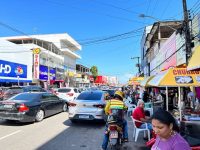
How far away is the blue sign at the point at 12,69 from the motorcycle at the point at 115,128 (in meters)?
29.1

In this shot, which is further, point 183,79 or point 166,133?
point 183,79

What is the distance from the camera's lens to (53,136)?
9.61m

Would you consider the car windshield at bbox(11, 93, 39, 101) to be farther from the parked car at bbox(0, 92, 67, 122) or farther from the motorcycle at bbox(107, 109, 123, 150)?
the motorcycle at bbox(107, 109, 123, 150)

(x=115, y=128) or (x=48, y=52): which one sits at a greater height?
(x=48, y=52)

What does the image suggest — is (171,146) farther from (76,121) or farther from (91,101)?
(76,121)

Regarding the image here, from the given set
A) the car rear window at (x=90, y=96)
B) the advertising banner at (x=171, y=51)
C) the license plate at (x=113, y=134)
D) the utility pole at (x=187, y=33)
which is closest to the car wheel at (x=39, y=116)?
the car rear window at (x=90, y=96)

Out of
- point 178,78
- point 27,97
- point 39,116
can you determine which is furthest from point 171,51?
point 178,78

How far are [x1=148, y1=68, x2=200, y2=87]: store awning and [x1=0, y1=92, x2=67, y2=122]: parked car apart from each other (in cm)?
627

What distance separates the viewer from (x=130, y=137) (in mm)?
9766

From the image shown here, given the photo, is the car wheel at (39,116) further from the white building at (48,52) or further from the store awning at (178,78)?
the white building at (48,52)

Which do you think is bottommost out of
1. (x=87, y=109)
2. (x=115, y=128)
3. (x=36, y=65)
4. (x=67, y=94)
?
(x=115, y=128)

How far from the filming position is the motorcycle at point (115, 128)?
281 inches

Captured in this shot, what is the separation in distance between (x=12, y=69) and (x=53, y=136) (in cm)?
2916

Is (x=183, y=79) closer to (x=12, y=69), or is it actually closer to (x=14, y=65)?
(x=12, y=69)
